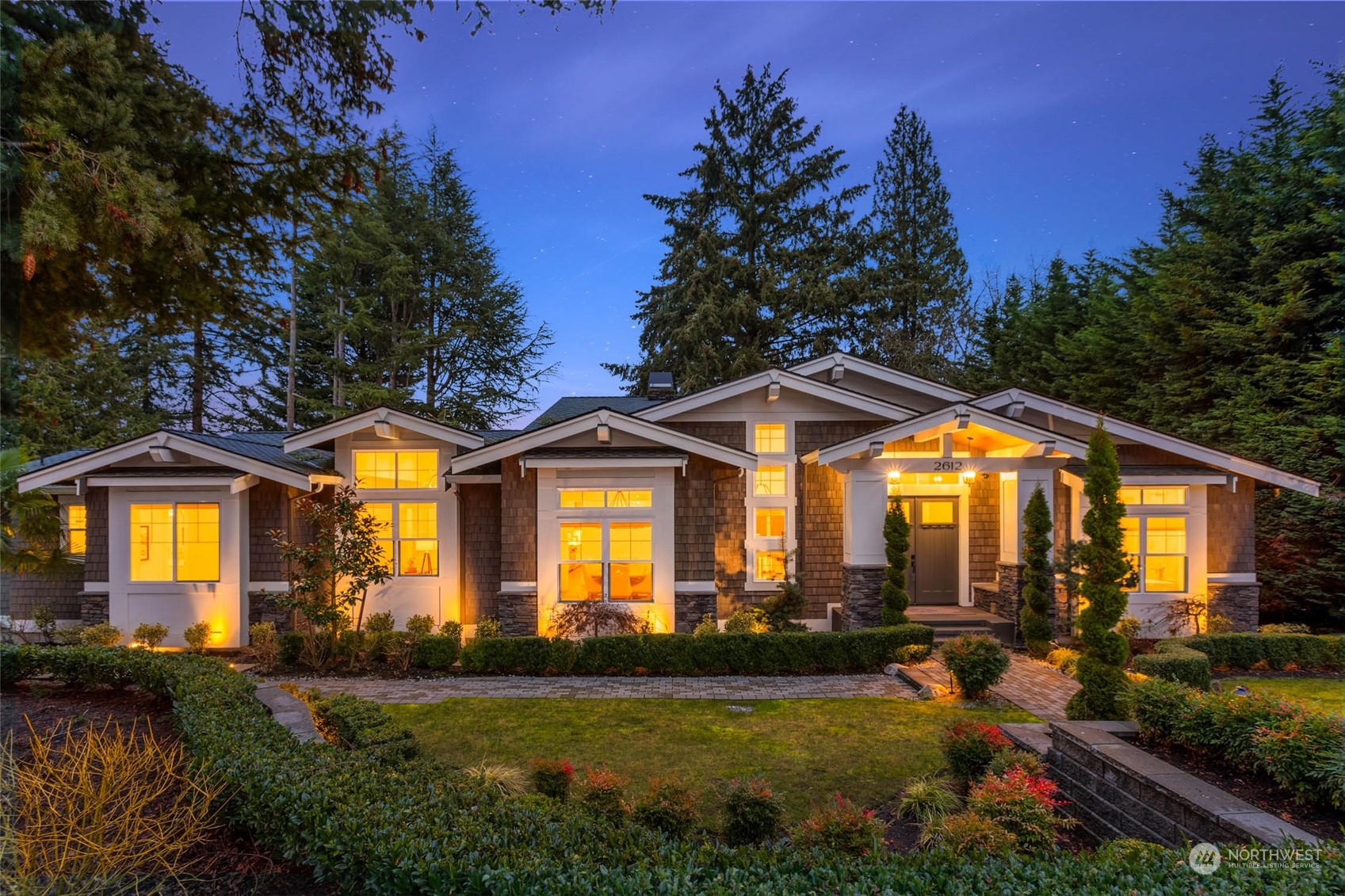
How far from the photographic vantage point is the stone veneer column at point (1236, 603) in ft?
37.5

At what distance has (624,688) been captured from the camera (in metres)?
9.17

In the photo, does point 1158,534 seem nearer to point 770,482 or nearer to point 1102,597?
point 1102,597

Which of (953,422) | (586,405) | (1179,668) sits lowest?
(1179,668)

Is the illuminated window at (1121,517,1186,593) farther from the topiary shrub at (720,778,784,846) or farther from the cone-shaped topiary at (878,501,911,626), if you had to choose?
the topiary shrub at (720,778,784,846)

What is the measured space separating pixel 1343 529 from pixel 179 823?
1714 centimetres

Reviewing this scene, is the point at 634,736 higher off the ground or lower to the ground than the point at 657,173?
lower

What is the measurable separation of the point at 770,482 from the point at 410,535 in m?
7.22

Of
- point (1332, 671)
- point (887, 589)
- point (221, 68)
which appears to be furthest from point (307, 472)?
point (1332, 671)

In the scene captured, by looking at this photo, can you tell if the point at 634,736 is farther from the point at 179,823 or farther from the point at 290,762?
the point at 179,823

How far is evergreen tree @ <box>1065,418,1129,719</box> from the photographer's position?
676 cm

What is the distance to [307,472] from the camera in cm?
1117
